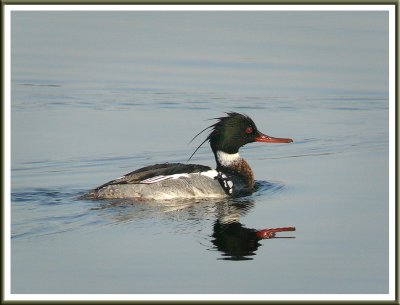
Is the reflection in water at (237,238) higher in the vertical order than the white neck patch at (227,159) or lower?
lower

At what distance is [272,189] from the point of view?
12.5 metres

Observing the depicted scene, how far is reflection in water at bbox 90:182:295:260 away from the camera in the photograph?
9.87 meters

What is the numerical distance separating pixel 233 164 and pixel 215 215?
2.04 m

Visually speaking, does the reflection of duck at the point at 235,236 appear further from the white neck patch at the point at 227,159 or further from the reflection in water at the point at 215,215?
the white neck patch at the point at 227,159

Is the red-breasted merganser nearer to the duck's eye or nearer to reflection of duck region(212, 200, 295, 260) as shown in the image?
the duck's eye

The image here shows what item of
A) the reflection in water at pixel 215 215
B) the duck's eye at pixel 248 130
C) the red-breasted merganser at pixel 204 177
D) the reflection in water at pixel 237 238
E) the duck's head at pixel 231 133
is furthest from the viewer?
the duck's eye at pixel 248 130

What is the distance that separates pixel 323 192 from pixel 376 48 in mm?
8459

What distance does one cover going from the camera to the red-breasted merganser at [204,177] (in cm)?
1188

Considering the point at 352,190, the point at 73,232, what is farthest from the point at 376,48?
the point at 73,232

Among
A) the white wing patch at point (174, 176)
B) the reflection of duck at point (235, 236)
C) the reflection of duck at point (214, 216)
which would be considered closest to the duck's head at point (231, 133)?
the white wing patch at point (174, 176)

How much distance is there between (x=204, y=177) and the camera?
12.3 meters

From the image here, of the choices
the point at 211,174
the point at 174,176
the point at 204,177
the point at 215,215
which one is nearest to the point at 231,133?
the point at 211,174

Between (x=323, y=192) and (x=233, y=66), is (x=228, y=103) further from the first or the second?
(x=323, y=192)

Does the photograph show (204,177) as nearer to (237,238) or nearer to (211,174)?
Answer: (211,174)
